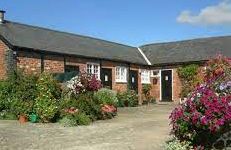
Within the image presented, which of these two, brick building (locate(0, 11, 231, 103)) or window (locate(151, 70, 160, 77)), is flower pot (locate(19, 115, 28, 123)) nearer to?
brick building (locate(0, 11, 231, 103))

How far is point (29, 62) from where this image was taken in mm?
22000

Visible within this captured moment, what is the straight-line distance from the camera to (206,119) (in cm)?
944

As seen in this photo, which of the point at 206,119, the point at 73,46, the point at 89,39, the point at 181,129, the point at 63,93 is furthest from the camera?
the point at 89,39

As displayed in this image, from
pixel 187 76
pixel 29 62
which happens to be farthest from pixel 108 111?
pixel 187 76

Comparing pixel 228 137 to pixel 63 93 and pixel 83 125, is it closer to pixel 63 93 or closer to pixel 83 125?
pixel 83 125

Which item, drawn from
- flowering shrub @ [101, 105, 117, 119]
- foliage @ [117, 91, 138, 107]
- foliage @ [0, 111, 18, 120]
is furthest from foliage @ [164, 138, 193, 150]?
foliage @ [117, 91, 138, 107]

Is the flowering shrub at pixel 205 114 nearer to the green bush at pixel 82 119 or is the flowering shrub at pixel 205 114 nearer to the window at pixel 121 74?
the green bush at pixel 82 119

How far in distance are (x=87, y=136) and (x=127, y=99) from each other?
1409 centimetres

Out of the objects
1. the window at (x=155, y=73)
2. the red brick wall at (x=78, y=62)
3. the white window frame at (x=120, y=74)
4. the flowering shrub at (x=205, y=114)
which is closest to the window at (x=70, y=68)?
the red brick wall at (x=78, y=62)

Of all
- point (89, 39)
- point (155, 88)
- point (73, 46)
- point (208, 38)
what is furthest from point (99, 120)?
point (208, 38)

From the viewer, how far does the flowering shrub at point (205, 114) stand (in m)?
9.45

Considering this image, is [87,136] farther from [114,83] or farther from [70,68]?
[114,83]

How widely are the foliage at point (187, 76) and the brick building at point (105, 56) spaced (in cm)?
49

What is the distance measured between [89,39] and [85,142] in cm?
1952
